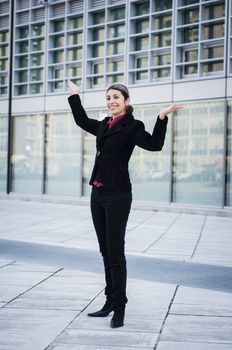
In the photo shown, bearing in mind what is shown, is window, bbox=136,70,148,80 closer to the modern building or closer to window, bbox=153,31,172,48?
the modern building

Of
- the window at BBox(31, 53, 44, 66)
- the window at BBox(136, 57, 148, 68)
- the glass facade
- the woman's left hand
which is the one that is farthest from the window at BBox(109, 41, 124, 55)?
the woman's left hand

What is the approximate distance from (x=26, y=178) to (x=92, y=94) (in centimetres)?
453

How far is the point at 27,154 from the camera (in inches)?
864

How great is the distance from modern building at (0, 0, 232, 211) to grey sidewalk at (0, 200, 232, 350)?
209 inches

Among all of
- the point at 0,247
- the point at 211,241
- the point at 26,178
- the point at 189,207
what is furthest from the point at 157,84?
the point at 0,247

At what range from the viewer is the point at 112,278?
5.13 meters

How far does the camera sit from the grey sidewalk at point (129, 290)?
4.66m

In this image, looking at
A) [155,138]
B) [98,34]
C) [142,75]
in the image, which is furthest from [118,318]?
[98,34]

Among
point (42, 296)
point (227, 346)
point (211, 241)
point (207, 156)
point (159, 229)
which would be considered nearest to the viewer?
point (227, 346)

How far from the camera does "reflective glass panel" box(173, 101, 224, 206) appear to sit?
17.0 meters

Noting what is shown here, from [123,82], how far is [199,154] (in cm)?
394

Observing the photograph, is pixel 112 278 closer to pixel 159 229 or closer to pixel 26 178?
pixel 159 229

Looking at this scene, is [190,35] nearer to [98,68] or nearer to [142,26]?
[142,26]

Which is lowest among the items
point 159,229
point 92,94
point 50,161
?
point 159,229
